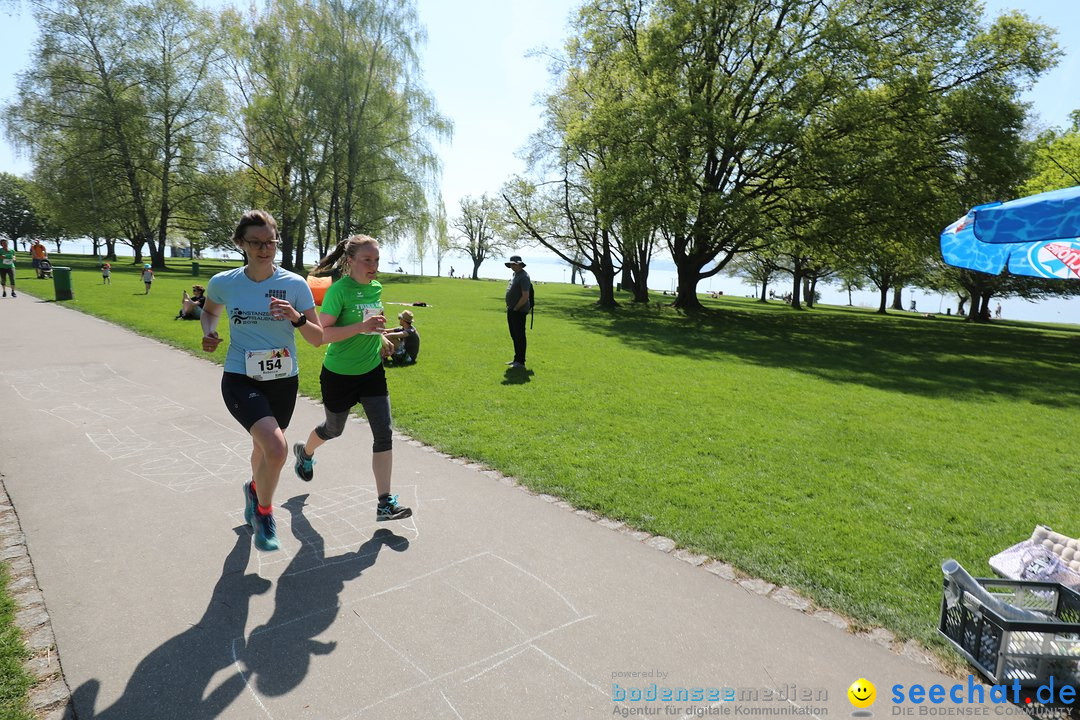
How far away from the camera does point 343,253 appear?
431cm

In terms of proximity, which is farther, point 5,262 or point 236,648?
point 5,262

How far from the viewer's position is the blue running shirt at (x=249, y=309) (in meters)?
3.54

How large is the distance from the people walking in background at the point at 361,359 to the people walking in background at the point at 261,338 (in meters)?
0.37

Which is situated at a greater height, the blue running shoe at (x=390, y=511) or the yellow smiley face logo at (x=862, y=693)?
the blue running shoe at (x=390, y=511)

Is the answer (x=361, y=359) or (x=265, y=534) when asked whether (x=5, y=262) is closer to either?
(x=361, y=359)

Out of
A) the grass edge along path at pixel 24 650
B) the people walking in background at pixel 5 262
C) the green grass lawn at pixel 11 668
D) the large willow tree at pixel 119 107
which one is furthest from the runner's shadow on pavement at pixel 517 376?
the large willow tree at pixel 119 107

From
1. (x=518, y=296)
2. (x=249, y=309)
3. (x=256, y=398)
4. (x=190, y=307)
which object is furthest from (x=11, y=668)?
(x=190, y=307)

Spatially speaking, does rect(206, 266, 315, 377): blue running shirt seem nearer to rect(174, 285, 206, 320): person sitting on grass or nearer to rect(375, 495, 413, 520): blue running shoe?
rect(375, 495, 413, 520): blue running shoe

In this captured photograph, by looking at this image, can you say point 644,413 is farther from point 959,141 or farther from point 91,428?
point 959,141

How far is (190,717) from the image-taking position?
92.2 inches

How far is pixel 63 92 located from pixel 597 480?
4146 cm

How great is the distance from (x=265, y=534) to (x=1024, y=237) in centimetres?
497

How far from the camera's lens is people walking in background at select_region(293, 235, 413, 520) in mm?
4098

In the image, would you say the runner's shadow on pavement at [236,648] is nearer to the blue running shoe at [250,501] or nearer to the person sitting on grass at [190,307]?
the blue running shoe at [250,501]
